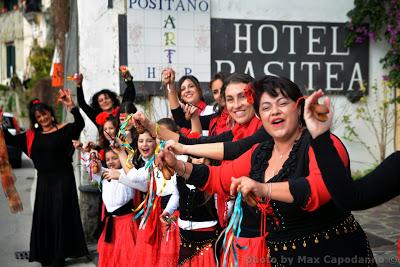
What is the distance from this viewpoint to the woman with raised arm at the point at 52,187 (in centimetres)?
545

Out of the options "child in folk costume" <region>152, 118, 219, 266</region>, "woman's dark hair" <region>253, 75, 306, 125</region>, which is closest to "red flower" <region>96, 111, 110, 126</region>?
"child in folk costume" <region>152, 118, 219, 266</region>

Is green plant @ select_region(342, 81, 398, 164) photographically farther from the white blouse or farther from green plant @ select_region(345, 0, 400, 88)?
the white blouse

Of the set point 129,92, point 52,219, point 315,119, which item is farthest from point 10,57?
point 315,119

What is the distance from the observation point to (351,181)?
202 cm

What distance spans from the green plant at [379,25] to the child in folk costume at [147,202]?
469cm

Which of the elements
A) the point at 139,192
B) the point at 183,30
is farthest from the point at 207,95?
the point at 139,192

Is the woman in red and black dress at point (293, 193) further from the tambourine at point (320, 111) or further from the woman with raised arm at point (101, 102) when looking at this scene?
the woman with raised arm at point (101, 102)

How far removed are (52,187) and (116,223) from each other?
49.2 inches

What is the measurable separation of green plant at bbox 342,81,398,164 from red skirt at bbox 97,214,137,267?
4470 mm

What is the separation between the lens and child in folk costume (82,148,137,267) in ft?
14.8

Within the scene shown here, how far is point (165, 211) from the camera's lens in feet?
12.8

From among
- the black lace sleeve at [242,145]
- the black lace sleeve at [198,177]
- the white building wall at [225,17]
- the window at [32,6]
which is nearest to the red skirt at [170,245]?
the black lace sleeve at [242,145]

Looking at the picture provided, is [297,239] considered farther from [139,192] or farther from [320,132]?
[139,192]

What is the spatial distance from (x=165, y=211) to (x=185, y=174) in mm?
1326
